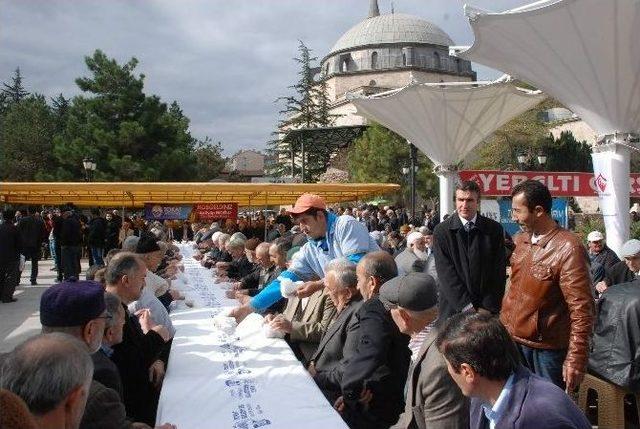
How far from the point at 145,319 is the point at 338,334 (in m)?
1.37

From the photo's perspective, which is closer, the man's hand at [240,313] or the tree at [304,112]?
the man's hand at [240,313]

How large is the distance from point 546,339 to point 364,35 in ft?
270

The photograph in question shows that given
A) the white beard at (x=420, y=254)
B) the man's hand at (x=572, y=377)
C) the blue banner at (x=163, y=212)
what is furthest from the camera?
the blue banner at (x=163, y=212)

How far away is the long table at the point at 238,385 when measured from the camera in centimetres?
290

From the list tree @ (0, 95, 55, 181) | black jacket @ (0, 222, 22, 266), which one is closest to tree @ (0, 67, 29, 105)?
tree @ (0, 95, 55, 181)

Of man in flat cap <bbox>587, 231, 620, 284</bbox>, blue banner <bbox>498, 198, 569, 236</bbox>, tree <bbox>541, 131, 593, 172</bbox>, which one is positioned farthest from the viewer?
tree <bbox>541, 131, 593, 172</bbox>

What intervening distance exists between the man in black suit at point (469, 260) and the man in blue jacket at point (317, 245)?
26.6 inches

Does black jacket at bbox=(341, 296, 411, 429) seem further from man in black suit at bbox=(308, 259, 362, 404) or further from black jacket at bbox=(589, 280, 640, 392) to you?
black jacket at bbox=(589, 280, 640, 392)

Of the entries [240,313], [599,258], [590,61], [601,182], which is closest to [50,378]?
[240,313]

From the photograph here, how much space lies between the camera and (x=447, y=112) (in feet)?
65.9

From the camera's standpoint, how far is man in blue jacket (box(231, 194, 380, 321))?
4852 millimetres

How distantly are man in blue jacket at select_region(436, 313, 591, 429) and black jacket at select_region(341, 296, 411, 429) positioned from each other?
108 centimetres

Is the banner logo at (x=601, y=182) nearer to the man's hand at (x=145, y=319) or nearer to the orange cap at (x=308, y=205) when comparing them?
the orange cap at (x=308, y=205)

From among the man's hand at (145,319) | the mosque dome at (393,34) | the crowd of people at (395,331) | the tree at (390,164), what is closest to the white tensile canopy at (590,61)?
the crowd of people at (395,331)
